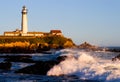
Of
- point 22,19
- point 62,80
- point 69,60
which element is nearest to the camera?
point 62,80

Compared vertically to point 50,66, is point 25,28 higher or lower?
higher

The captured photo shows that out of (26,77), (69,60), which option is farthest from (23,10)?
(26,77)

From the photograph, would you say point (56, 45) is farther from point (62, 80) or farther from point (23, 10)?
point (62, 80)

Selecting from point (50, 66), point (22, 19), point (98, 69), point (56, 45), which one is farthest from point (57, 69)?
point (56, 45)

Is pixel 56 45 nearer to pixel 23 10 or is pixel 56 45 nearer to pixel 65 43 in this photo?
pixel 65 43

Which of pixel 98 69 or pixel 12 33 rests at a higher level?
pixel 12 33

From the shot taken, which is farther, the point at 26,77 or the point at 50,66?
the point at 50,66

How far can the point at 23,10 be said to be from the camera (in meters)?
95.1

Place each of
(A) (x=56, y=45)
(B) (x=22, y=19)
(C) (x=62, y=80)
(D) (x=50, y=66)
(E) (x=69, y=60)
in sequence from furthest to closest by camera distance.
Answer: (A) (x=56, y=45) → (B) (x=22, y=19) → (E) (x=69, y=60) → (D) (x=50, y=66) → (C) (x=62, y=80)

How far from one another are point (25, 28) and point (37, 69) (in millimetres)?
69640

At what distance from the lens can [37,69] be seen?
85.0 ft

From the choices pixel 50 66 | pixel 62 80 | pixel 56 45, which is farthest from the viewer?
pixel 56 45

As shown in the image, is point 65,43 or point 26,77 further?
point 65,43

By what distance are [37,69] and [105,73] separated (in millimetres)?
4790
